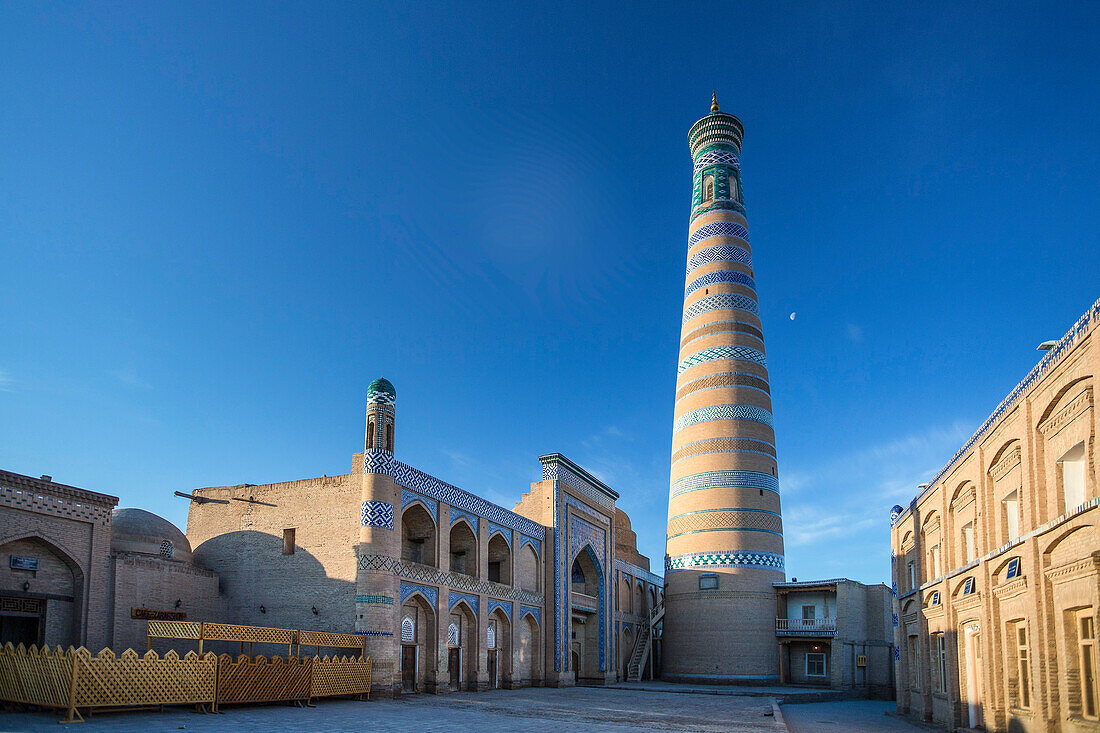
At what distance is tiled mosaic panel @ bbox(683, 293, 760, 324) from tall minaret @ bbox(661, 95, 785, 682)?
40mm

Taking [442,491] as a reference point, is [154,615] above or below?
below

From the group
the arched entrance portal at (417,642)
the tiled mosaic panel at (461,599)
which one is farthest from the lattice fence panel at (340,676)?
the tiled mosaic panel at (461,599)

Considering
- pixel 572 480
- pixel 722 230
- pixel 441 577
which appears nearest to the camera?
pixel 441 577

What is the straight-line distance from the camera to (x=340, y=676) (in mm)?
15984

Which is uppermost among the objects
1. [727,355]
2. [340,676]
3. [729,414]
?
[727,355]

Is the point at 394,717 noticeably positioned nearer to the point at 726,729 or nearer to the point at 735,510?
the point at 726,729

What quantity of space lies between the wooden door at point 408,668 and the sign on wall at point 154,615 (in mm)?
4578

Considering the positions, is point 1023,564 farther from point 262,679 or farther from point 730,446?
point 730,446

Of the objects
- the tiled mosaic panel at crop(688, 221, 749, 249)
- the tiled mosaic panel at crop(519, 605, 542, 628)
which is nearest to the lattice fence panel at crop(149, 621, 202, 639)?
the tiled mosaic panel at crop(519, 605, 542, 628)

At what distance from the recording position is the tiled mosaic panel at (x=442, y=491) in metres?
17.7

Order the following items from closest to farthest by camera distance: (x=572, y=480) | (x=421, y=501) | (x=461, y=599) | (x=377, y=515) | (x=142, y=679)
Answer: (x=142, y=679) → (x=377, y=515) → (x=421, y=501) → (x=461, y=599) → (x=572, y=480)

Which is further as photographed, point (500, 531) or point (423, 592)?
point (500, 531)

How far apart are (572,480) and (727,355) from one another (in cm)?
741

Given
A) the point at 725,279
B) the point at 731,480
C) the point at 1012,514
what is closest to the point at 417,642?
the point at 1012,514
